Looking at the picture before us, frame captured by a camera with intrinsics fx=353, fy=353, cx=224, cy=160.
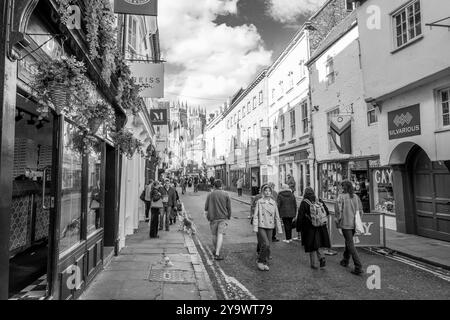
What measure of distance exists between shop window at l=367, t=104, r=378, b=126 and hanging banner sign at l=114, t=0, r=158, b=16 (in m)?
9.46

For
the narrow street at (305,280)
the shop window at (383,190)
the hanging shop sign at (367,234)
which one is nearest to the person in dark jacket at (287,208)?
the narrow street at (305,280)

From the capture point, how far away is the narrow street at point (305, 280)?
5684 mm

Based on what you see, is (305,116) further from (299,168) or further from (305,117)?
(299,168)

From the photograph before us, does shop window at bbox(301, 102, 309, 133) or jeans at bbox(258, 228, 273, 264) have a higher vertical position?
shop window at bbox(301, 102, 309, 133)

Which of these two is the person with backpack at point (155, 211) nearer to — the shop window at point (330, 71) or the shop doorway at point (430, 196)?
the shop doorway at point (430, 196)

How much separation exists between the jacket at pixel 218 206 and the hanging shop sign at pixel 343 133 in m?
7.89

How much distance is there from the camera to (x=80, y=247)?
5.43m

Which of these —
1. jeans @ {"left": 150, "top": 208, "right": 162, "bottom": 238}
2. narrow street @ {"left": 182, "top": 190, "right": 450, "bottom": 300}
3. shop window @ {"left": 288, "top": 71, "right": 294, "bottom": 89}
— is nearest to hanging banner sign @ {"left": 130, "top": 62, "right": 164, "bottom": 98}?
jeans @ {"left": 150, "top": 208, "right": 162, "bottom": 238}

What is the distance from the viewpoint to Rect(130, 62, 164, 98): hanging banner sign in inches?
387

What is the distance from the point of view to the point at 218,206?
329 inches

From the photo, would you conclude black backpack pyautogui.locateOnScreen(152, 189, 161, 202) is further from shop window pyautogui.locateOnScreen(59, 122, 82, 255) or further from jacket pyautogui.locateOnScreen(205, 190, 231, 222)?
shop window pyautogui.locateOnScreen(59, 122, 82, 255)

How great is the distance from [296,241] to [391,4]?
8.34 metres
